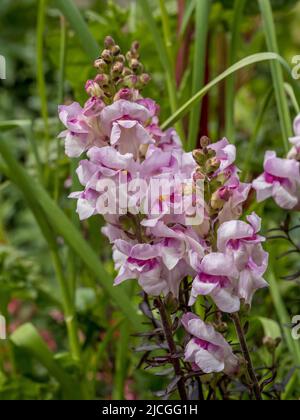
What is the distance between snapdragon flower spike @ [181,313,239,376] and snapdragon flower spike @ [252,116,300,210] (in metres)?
0.13

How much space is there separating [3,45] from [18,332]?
163 cm

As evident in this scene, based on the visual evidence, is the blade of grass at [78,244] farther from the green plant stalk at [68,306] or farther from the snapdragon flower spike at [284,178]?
the snapdragon flower spike at [284,178]

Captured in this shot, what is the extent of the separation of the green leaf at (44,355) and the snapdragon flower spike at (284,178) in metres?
0.44

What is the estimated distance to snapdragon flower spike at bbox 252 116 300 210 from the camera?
67cm

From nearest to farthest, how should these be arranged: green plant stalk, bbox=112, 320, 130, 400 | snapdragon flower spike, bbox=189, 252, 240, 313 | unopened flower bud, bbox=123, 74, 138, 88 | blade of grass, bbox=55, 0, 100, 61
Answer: snapdragon flower spike, bbox=189, 252, 240, 313 < unopened flower bud, bbox=123, 74, 138, 88 < blade of grass, bbox=55, 0, 100, 61 < green plant stalk, bbox=112, 320, 130, 400

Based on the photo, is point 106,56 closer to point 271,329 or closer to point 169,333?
point 169,333

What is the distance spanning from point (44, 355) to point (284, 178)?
0.46 meters

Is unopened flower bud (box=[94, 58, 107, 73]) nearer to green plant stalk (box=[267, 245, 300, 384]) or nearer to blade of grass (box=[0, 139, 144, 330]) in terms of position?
blade of grass (box=[0, 139, 144, 330])

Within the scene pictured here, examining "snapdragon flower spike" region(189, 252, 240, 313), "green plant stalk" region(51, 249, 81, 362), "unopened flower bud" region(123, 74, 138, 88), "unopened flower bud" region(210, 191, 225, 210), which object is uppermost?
"unopened flower bud" region(123, 74, 138, 88)

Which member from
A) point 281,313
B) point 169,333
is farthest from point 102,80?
point 281,313

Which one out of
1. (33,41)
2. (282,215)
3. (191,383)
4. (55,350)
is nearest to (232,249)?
(191,383)

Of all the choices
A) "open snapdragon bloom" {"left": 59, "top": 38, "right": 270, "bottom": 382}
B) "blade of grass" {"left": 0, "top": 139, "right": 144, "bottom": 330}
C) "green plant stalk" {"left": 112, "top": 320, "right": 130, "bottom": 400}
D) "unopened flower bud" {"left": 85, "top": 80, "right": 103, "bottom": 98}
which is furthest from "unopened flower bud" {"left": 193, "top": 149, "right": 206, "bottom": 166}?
"green plant stalk" {"left": 112, "top": 320, "right": 130, "bottom": 400}

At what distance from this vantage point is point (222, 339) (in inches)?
27.4

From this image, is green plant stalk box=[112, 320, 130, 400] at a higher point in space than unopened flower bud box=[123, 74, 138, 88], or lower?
lower
